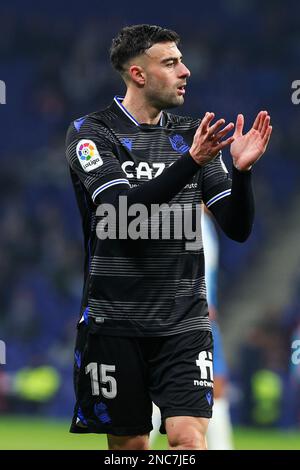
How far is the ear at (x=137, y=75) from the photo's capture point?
5.37 meters

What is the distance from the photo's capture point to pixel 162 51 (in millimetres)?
5348

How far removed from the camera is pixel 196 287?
16.8 ft

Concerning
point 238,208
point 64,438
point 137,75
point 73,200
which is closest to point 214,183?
point 238,208

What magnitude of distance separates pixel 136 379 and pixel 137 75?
141cm

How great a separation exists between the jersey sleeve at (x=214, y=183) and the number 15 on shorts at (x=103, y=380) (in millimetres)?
866

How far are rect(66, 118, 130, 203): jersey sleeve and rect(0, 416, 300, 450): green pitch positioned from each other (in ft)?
15.2

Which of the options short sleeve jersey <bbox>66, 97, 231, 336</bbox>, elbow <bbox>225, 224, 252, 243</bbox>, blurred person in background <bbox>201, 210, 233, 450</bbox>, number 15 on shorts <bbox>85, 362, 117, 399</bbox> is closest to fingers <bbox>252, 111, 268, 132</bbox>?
short sleeve jersey <bbox>66, 97, 231, 336</bbox>

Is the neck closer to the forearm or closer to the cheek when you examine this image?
the cheek

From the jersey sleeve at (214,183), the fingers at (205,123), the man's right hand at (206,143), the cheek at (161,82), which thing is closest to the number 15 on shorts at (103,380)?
the jersey sleeve at (214,183)

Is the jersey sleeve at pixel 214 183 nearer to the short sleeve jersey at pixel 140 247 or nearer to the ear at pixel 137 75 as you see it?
the short sleeve jersey at pixel 140 247

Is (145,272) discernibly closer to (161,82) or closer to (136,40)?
(161,82)

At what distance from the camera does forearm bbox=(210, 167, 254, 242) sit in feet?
16.1

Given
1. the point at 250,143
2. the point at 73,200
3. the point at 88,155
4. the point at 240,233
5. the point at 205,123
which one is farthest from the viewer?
the point at 73,200

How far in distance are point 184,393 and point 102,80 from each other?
12.9 metres
